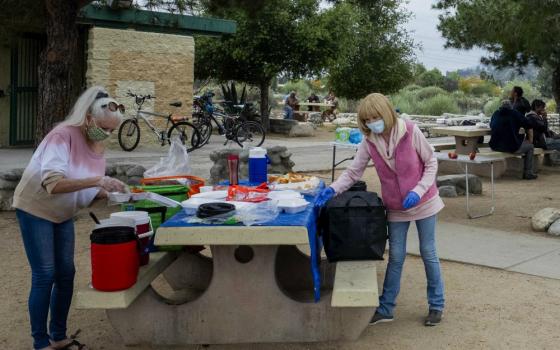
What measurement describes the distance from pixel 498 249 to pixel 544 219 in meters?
1.17

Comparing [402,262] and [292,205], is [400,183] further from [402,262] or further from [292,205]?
[292,205]

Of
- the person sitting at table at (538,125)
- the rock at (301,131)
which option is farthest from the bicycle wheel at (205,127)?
the person sitting at table at (538,125)

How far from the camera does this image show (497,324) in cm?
448

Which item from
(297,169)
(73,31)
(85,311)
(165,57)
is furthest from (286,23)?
(85,311)

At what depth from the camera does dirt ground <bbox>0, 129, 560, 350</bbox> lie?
13.8 feet

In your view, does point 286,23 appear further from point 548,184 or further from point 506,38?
point 548,184

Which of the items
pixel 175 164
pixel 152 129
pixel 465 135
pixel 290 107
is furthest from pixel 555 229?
pixel 290 107

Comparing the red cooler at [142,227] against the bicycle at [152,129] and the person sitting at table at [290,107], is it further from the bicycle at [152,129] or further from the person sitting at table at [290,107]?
the person sitting at table at [290,107]

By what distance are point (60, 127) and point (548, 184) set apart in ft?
30.0

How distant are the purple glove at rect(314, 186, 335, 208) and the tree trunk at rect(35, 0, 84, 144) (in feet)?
13.8

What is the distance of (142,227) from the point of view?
407cm

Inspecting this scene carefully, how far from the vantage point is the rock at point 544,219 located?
24.2ft

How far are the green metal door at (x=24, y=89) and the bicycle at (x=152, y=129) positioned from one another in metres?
1.74

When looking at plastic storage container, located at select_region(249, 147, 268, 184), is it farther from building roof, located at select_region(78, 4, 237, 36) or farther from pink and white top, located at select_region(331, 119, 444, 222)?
building roof, located at select_region(78, 4, 237, 36)
